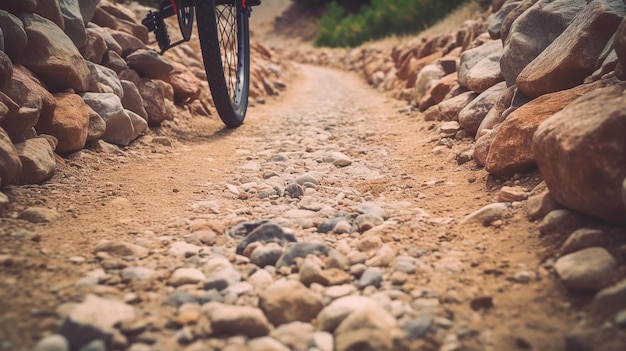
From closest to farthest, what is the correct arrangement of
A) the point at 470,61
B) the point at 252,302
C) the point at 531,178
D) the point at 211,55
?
the point at 252,302 < the point at 531,178 < the point at 211,55 < the point at 470,61

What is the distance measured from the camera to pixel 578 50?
1.83 metres

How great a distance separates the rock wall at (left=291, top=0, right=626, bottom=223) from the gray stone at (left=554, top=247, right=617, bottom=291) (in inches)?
6.0

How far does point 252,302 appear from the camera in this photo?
1.09 metres

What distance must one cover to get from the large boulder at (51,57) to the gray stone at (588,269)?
2.23 metres

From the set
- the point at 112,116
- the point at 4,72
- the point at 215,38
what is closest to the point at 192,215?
the point at 4,72

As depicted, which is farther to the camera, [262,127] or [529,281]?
[262,127]

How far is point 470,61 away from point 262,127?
1.54m

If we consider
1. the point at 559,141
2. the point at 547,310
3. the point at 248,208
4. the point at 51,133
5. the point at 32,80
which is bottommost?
the point at 547,310

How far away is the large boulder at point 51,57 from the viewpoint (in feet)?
6.91

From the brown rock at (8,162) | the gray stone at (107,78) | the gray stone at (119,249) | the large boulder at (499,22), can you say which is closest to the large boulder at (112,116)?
the gray stone at (107,78)

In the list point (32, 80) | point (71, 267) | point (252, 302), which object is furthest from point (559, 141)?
point (32, 80)

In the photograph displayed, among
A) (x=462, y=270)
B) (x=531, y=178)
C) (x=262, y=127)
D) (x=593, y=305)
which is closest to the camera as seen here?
(x=593, y=305)

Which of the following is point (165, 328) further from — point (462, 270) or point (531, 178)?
point (531, 178)

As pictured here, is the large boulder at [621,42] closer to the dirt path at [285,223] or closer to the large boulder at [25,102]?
the dirt path at [285,223]
